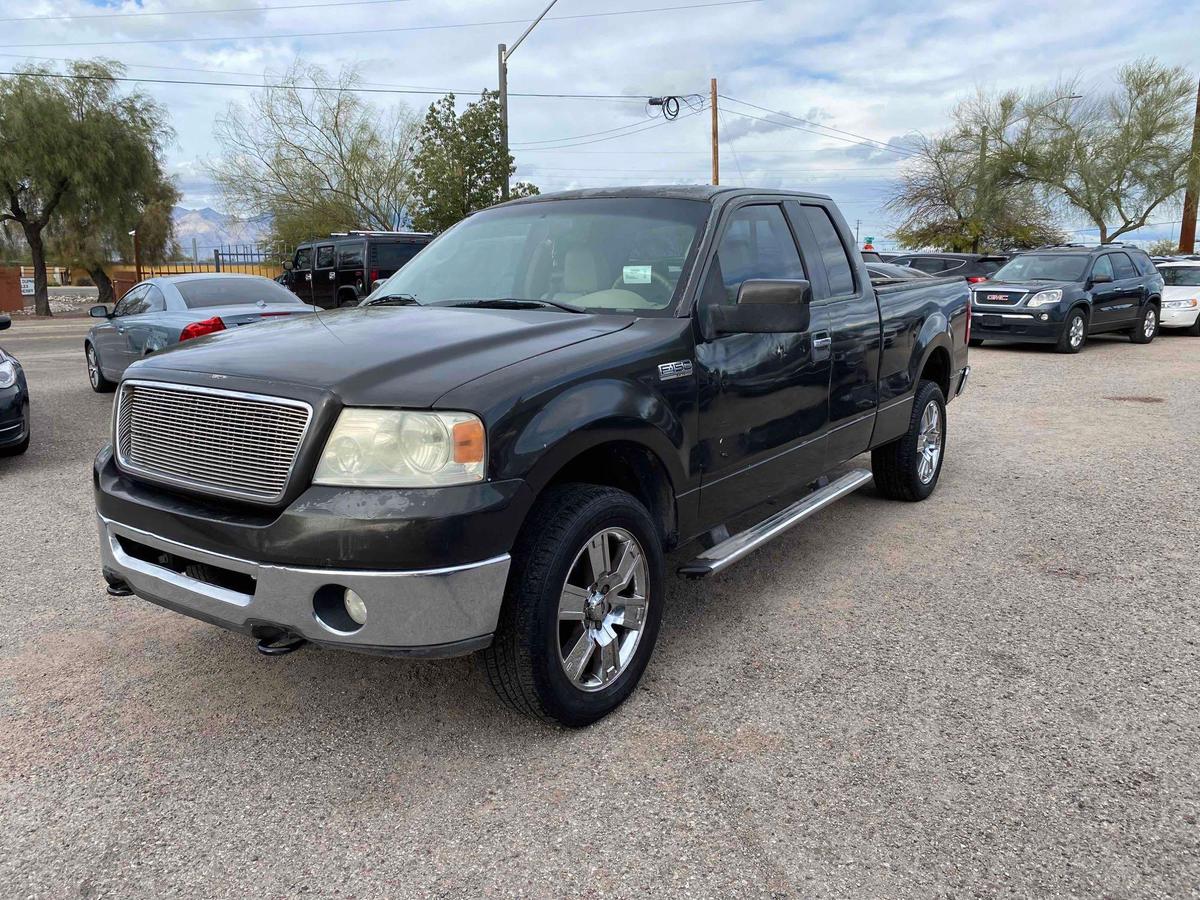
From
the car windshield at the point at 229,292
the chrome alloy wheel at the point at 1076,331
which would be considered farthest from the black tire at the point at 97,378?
the chrome alloy wheel at the point at 1076,331

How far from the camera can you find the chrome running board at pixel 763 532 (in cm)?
365

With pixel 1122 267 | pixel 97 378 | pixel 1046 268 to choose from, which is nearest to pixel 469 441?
pixel 97 378

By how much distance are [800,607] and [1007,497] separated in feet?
8.72

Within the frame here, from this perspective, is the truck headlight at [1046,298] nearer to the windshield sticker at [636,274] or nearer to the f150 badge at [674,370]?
the windshield sticker at [636,274]

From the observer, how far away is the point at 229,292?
1001cm

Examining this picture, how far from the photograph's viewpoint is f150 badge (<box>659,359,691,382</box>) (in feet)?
11.2

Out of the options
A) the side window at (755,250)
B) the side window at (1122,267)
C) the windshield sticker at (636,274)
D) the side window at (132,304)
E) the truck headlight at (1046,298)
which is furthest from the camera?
Answer: the side window at (1122,267)

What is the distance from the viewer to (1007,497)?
6.25 metres

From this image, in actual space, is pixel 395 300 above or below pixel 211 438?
above

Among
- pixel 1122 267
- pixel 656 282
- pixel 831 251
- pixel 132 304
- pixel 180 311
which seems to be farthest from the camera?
pixel 1122 267

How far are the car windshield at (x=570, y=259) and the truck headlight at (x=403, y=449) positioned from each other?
1.19 metres

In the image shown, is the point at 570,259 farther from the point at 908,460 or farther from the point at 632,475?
the point at 908,460

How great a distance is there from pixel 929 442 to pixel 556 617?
4.08 metres

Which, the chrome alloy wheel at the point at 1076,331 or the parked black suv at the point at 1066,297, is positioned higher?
the parked black suv at the point at 1066,297
